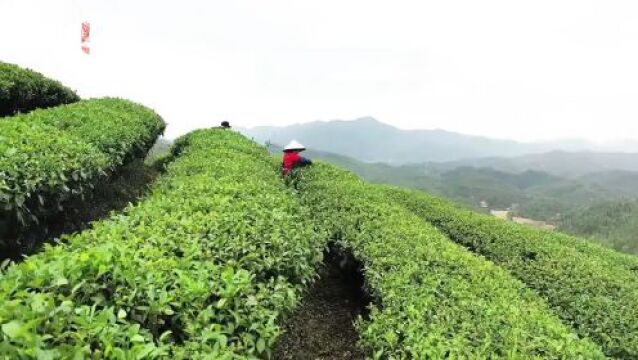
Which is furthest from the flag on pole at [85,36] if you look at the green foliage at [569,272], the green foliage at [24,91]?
the green foliage at [569,272]

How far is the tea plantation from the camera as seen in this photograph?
12.6 feet

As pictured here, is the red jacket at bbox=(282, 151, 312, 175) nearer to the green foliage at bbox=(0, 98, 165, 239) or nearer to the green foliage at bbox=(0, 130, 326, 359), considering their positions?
the green foliage at bbox=(0, 98, 165, 239)

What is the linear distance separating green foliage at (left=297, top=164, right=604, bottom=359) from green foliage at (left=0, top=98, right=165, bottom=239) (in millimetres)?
5173

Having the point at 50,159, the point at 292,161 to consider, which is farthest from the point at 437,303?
the point at 292,161

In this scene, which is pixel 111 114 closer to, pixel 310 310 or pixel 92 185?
pixel 92 185

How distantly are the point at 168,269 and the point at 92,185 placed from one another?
20.6 ft

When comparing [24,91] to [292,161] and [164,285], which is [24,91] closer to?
[292,161]

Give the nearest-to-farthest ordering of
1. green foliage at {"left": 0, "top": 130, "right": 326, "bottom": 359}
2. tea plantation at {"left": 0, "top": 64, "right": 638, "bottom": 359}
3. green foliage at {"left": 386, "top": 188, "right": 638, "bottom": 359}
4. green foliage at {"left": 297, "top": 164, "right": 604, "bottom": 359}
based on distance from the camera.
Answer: green foliage at {"left": 0, "top": 130, "right": 326, "bottom": 359}
tea plantation at {"left": 0, "top": 64, "right": 638, "bottom": 359}
green foliage at {"left": 297, "top": 164, "right": 604, "bottom": 359}
green foliage at {"left": 386, "top": 188, "right": 638, "bottom": 359}

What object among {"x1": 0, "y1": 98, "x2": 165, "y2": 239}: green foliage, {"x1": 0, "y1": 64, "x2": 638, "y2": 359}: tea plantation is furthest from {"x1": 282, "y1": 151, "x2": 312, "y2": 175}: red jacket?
{"x1": 0, "y1": 98, "x2": 165, "y2": 239}: green foliage

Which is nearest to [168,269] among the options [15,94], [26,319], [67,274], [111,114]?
[67,274]

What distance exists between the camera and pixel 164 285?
446 centimetres

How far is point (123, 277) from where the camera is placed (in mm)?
4254

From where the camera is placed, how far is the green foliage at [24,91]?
17297 mm

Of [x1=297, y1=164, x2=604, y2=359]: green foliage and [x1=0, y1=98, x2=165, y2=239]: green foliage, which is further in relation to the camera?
[x1=0, y1=98, x2=165, y2=239]: green foliage
